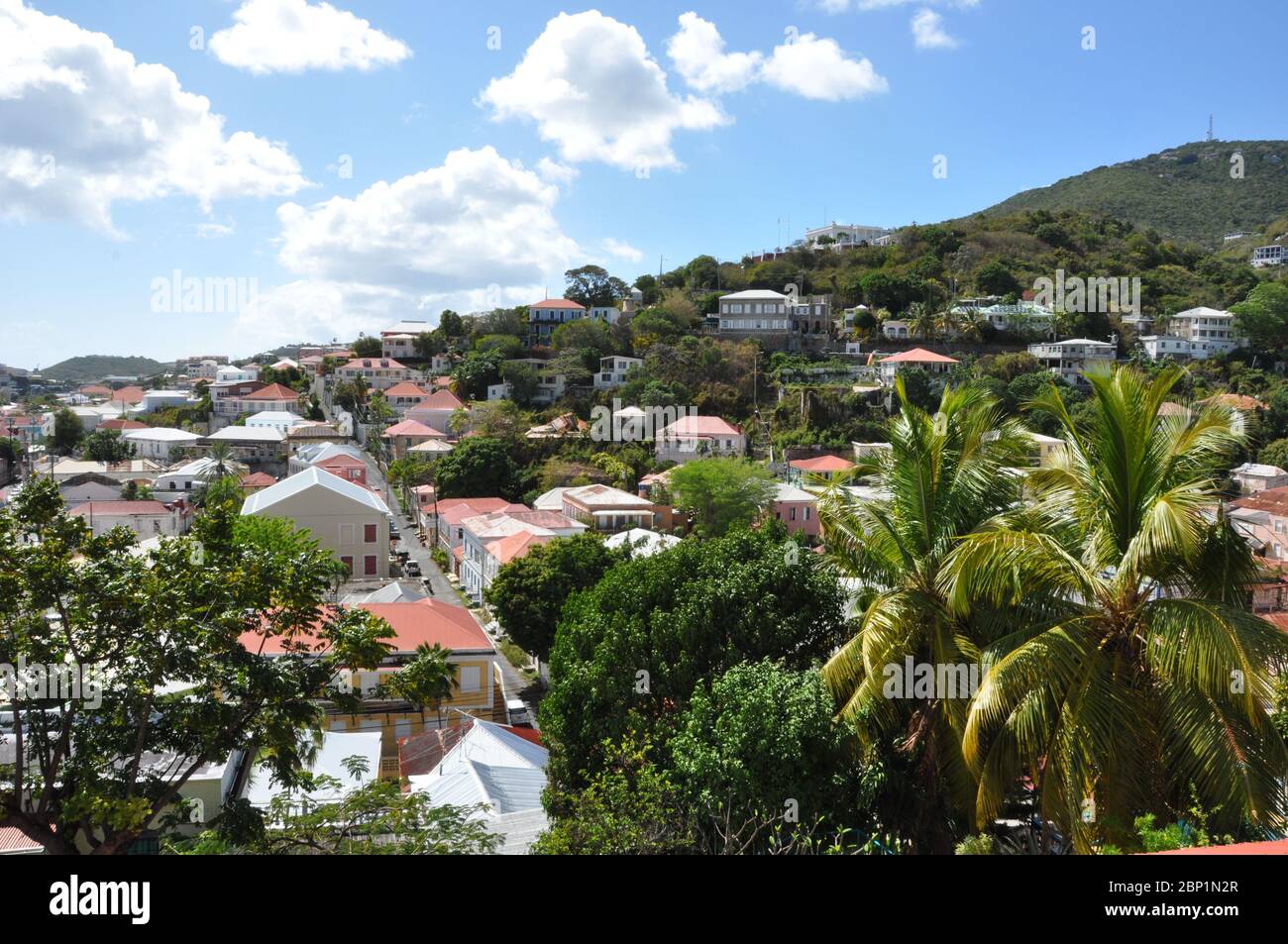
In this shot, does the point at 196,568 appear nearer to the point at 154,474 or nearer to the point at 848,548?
the point at 848,548

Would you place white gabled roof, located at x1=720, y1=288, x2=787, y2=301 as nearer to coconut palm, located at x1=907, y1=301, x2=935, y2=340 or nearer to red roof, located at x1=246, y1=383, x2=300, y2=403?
coconut palm, located at x1=907, y1=301, x2=935, y2=340

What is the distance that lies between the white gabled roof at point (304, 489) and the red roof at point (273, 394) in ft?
129

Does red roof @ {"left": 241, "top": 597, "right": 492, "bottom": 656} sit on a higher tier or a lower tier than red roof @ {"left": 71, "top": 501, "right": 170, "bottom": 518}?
lower

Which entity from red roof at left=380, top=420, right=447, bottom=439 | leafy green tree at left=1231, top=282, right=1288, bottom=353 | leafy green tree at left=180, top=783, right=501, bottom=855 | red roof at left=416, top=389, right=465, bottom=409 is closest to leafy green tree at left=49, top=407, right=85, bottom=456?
red roof at left=380, top=420, right=447, bottom=439

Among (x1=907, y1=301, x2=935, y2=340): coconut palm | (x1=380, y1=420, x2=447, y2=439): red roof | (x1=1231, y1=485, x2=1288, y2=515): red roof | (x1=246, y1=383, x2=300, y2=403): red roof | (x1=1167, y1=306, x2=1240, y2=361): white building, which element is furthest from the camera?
(x1=246, y1=383, x2=300, y2=403): red roof

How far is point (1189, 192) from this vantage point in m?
121

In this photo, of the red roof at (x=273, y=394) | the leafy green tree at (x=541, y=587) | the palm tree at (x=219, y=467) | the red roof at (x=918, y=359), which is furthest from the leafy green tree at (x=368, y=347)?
the leafy green tree at (x=541, y=587)

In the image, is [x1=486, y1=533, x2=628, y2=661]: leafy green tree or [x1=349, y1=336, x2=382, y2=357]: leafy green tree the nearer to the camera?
[x1=486, y1=533, x2=628, y2=661]: leafy green tree

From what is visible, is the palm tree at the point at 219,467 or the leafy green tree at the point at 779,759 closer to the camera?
the leafy green tree at the point at 779,759

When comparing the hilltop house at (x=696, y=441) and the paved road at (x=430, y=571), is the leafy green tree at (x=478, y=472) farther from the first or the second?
the hilltop house at (x=696, y=441)

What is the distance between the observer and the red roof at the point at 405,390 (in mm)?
64188

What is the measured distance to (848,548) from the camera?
8.49 m

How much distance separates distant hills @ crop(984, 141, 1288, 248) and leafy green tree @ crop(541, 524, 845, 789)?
10939 cm

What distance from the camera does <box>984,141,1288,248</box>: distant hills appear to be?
113 meters
